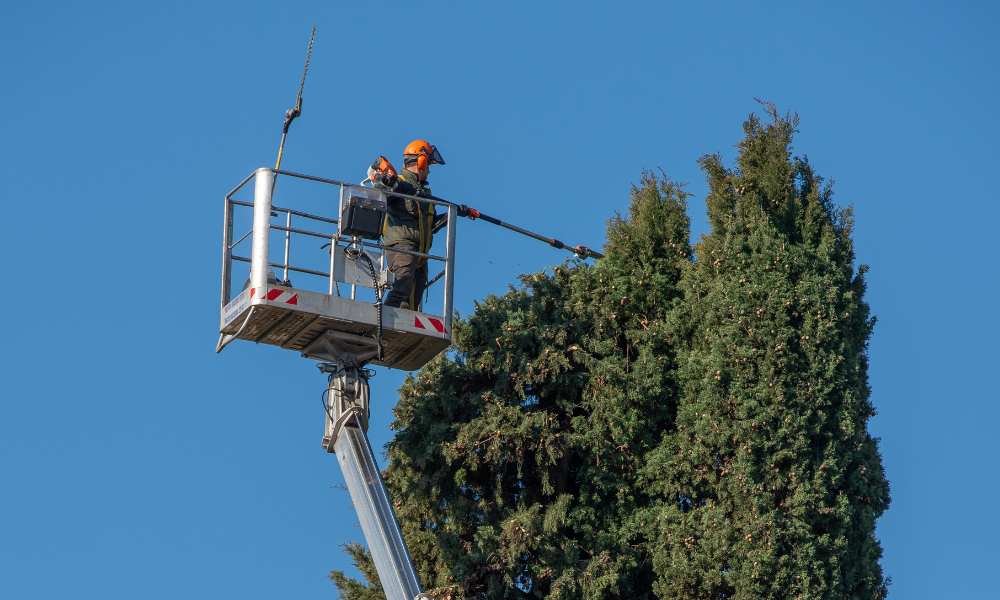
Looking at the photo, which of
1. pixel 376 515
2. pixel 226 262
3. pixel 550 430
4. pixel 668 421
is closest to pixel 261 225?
pixel 226 262

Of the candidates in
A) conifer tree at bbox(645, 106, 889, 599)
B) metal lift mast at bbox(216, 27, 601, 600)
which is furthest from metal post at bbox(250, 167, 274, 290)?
conifer tree at bbox(645, 106, 889, 599)

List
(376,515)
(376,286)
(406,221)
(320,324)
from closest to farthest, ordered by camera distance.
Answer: (376,515) → (320,324) → (376,286) → (406,221)

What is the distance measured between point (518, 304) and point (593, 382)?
1.57m

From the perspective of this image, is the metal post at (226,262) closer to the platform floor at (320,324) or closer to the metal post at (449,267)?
the platform floor at (320,324)

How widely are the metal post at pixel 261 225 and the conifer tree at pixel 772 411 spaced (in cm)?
551

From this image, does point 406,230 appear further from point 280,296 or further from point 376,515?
point 376,515

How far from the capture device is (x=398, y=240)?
24953mm

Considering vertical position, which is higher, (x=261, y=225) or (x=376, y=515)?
(x=261, y=225)

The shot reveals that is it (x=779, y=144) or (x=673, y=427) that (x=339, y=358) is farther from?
(x=779, y=144)

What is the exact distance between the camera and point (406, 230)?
82.0ft

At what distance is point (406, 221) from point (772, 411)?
197 inches

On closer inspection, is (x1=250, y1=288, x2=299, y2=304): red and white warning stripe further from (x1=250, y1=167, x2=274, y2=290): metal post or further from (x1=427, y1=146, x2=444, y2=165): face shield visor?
(x1=427, y1=146, x2=444, y2=165): face shield visor

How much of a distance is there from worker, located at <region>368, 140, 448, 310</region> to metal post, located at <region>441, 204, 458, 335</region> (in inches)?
7.7

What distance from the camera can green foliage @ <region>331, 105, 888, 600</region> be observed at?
24.1 meters
